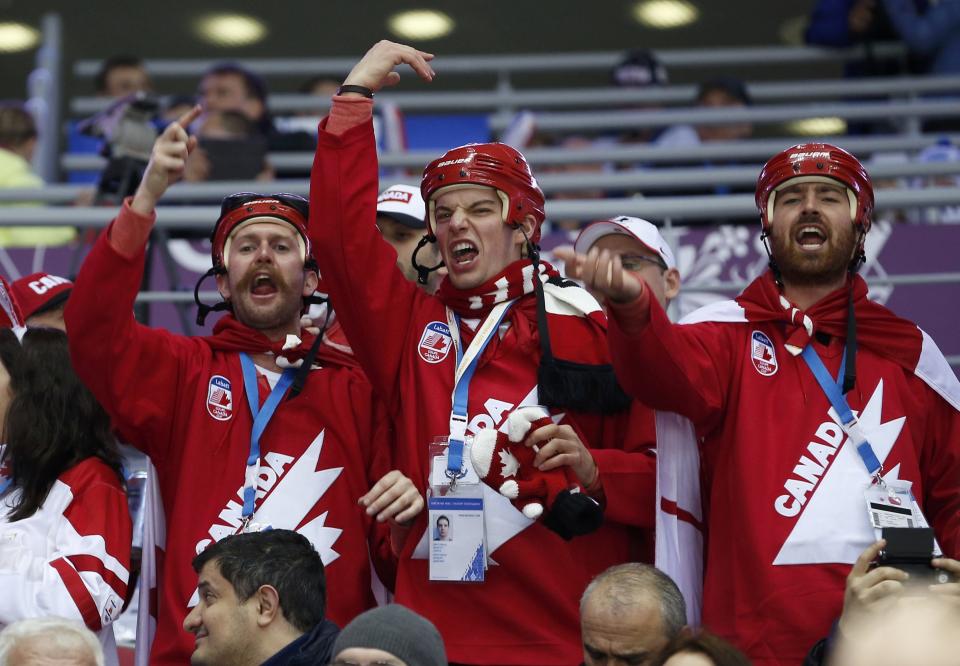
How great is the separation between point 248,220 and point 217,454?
0.72 m

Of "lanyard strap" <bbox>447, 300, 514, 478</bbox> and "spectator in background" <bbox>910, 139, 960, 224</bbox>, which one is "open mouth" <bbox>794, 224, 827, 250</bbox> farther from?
"spectator in background" <bbox>910, 139, 960, 224</bbox>

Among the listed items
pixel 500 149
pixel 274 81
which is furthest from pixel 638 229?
pixel 274 81

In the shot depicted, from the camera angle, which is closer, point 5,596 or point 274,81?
point 5,596

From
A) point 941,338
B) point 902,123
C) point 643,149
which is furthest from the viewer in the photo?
point 902,123

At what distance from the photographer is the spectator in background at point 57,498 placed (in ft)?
13.6

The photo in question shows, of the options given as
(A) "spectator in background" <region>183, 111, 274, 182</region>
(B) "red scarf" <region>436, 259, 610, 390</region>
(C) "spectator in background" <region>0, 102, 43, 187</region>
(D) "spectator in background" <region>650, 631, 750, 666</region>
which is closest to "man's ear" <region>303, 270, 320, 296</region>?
(B) "red scarf" <region>436, 259, 610, 390</region>

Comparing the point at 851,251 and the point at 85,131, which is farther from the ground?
the point at 85,131

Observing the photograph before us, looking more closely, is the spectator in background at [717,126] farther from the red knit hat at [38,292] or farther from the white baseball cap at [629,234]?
the red knit hat at [38,292]

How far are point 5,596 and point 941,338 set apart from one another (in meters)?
4.16

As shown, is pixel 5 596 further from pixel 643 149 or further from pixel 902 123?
pixel 902 123

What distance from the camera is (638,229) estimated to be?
518 centimetres

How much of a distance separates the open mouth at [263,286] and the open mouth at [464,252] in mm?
607

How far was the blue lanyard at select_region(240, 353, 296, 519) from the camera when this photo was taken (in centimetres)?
421

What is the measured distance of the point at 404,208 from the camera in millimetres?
5195
